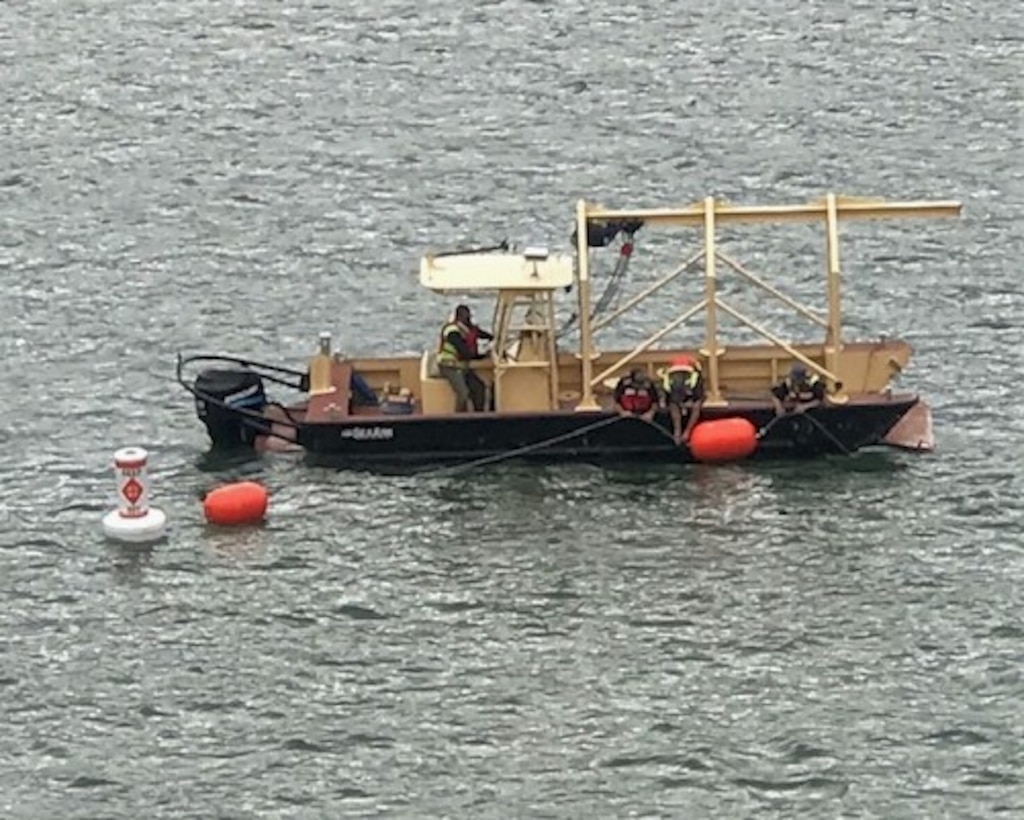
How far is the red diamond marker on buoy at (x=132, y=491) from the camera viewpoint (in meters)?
42.4

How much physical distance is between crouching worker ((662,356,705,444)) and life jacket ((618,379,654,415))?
0.26 metres

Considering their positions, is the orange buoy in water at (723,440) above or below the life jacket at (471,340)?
below

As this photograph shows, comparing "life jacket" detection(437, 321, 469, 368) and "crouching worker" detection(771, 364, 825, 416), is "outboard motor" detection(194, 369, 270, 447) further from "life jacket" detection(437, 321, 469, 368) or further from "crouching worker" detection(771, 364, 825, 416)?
"crouching worker" detection(771, 364, 825, 416)

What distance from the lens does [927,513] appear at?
43.0m

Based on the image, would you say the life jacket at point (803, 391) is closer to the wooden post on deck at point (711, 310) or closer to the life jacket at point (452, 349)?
the wooden post on deck at point (711, 310)

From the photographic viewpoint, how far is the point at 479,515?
43.2 metres

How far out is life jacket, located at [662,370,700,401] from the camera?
43875 millimetres

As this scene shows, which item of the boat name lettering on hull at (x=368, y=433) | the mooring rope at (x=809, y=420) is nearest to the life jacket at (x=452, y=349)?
the boat name lettering on hull at (x=368, y=433)

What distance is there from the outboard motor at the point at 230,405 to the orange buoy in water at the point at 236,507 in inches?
85.9

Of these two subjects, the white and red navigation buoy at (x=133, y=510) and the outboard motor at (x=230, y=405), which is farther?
the outboard motor at (x=230, y=405)

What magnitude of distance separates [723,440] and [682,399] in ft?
2.66

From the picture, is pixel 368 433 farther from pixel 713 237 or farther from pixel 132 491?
pixel 713 237

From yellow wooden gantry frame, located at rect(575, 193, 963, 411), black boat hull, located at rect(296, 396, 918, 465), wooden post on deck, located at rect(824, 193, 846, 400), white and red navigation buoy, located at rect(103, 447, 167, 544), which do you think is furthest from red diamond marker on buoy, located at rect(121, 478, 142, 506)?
wooden post on deck, located at rect(824, 193, 846, 400)

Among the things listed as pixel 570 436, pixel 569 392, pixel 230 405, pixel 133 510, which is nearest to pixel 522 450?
pixel 570 436
